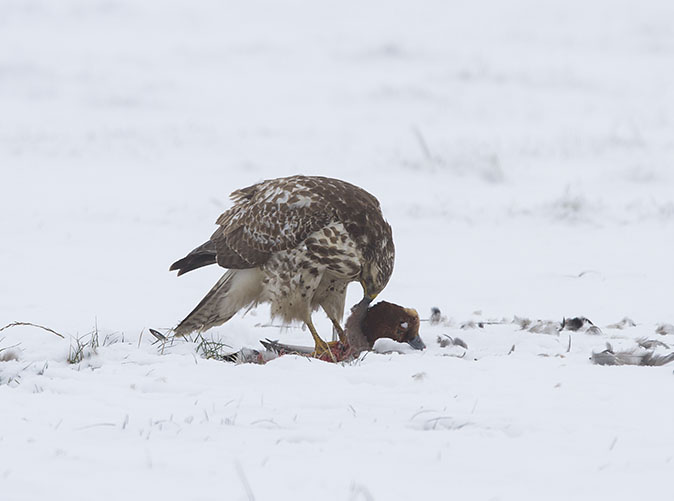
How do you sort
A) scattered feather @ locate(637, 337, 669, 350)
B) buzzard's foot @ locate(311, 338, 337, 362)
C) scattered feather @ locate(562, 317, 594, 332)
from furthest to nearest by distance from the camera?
scattered feather @ locate(562, 317, 594, 332) < scattered feather @ locate(637, 337, 669, 350) < buzzard's foot @ locate(311, 338, 337, 362)

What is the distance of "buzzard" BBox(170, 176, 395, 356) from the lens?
5.25 meters

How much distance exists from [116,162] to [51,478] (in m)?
11.9

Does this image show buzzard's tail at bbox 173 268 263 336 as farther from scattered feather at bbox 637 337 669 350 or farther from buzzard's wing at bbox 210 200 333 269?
scattered feather at bbox 637 337 669 350

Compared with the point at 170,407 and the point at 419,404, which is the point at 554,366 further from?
the point at 170,407

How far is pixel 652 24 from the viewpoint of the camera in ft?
82.6

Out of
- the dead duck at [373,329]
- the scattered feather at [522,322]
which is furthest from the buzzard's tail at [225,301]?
the scattered feather at [522,322]

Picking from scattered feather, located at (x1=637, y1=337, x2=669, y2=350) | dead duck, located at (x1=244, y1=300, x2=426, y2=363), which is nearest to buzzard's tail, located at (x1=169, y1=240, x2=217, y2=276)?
dead duck, located at (x1=244, y1=300, x2=426, y2=363)

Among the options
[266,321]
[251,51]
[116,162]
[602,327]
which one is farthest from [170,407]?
[251,51]

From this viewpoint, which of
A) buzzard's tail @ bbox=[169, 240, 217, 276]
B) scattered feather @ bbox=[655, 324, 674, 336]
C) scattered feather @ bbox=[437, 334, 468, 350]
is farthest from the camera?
Result: scattered feather @ bbox=[655, 324, 674, 336]

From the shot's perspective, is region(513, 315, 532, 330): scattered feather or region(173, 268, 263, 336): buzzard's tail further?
region(513, 315, 532, 330): scattered feather

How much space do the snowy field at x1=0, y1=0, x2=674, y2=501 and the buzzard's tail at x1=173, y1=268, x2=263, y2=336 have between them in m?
0.16

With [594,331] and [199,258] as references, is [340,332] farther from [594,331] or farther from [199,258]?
[594,331]

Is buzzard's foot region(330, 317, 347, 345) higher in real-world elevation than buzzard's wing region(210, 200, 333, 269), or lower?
lower

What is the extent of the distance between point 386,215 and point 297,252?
609cm
